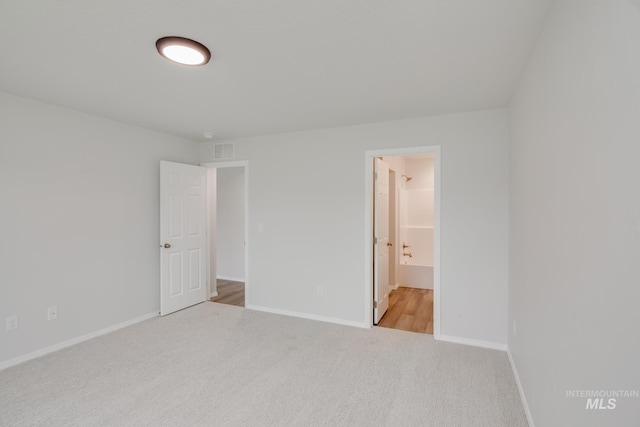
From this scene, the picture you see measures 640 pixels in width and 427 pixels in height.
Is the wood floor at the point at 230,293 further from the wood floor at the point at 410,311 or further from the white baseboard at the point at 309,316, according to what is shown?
the wood floor at the point at 410,311

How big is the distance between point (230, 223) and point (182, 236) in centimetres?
204

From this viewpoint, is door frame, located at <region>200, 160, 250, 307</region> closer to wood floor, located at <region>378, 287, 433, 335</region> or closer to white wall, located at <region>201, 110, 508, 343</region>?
white wall, located at <region>201, 110, 508, 343</region>

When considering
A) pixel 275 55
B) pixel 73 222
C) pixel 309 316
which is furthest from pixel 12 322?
pixel 275 55

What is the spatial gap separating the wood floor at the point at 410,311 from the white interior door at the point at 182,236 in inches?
105

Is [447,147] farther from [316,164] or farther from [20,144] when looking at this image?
[20,144]

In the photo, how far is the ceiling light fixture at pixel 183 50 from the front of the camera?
185 centimetres

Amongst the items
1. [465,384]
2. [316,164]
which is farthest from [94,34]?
[465,384]

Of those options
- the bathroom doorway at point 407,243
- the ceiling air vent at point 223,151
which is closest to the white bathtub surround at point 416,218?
the bathroom doorway at point 407,243

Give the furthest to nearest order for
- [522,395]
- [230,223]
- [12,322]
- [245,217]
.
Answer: [230,223] → [245,217] → [12,322] → [522,395]

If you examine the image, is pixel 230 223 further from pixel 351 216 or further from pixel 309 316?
pixel 351 216

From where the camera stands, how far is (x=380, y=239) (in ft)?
12.9

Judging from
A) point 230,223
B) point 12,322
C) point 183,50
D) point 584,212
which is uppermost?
point 183,50

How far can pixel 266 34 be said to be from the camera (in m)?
1.82

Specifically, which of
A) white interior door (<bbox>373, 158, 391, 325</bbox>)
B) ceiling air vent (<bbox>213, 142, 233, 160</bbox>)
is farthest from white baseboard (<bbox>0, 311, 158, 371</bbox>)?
white interior door (<bbox>373, 158, 391, 325</bbox>)
